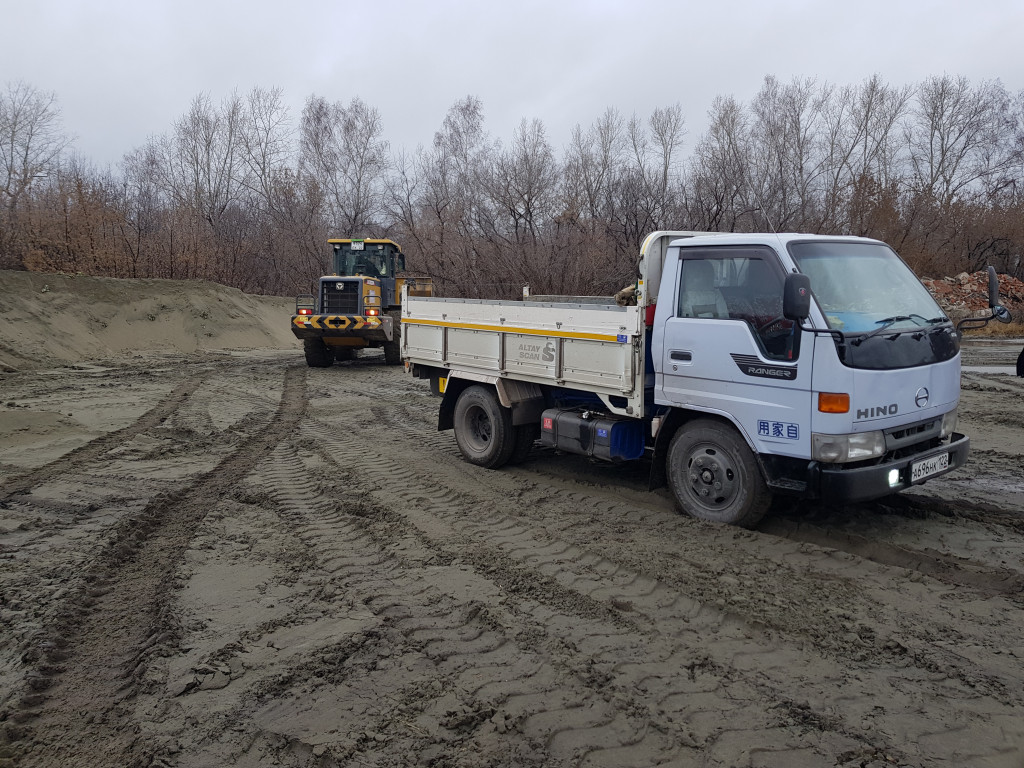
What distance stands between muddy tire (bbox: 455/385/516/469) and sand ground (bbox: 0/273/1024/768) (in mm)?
184

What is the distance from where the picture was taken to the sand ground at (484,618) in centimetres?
306

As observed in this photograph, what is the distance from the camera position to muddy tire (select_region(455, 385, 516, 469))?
7.48 m

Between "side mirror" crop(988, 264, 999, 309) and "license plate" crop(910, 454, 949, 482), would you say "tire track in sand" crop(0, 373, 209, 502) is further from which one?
"side mirror" crop(988, 264, 999, 309)

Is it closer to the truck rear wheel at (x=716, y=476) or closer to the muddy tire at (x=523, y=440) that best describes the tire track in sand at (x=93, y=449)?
the muddy tire at (x=523, y=440)

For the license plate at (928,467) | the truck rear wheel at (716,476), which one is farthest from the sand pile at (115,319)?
the license plate at (928,467)

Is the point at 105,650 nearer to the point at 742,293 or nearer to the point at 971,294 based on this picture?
the point at 742,293

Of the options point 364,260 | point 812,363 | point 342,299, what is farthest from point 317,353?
point 812,363

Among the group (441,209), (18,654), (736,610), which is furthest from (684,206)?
(18,654)

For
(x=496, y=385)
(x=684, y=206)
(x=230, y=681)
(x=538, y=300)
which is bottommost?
(x=230, y=681)

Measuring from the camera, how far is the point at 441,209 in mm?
29781

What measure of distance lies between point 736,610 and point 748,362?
1.82m

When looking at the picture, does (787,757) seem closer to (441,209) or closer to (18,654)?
(18,654)

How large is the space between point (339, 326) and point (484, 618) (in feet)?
44.1

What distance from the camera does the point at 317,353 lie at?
17672 mm
